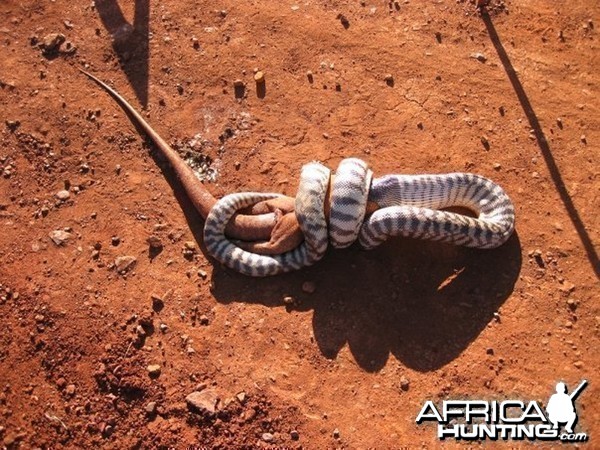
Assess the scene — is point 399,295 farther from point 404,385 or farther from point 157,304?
point 157,304

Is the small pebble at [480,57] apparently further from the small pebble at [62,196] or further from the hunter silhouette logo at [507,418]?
the small pebble at [62,196]

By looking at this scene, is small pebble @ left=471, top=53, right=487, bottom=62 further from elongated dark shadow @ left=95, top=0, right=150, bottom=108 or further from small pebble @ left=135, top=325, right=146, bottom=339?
small pebble @ left=135, top=325, right=146, bottom=339

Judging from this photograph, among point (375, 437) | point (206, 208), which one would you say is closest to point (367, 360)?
point (375, 437)

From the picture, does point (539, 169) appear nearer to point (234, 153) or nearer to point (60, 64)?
point (234, 153)

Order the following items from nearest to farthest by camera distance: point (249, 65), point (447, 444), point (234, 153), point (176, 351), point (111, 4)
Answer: point (447, 444), point (176, 351), point (234, 153), point (249, 65), point (111, 4)

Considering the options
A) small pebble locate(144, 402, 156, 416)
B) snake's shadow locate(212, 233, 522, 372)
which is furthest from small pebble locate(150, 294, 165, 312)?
small pebble locate(144, 402, 156, 416)

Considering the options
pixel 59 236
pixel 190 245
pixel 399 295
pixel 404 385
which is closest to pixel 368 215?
pixel 399 295

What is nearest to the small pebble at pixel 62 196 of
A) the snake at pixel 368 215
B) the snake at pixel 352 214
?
the snake at pixel 352 214
